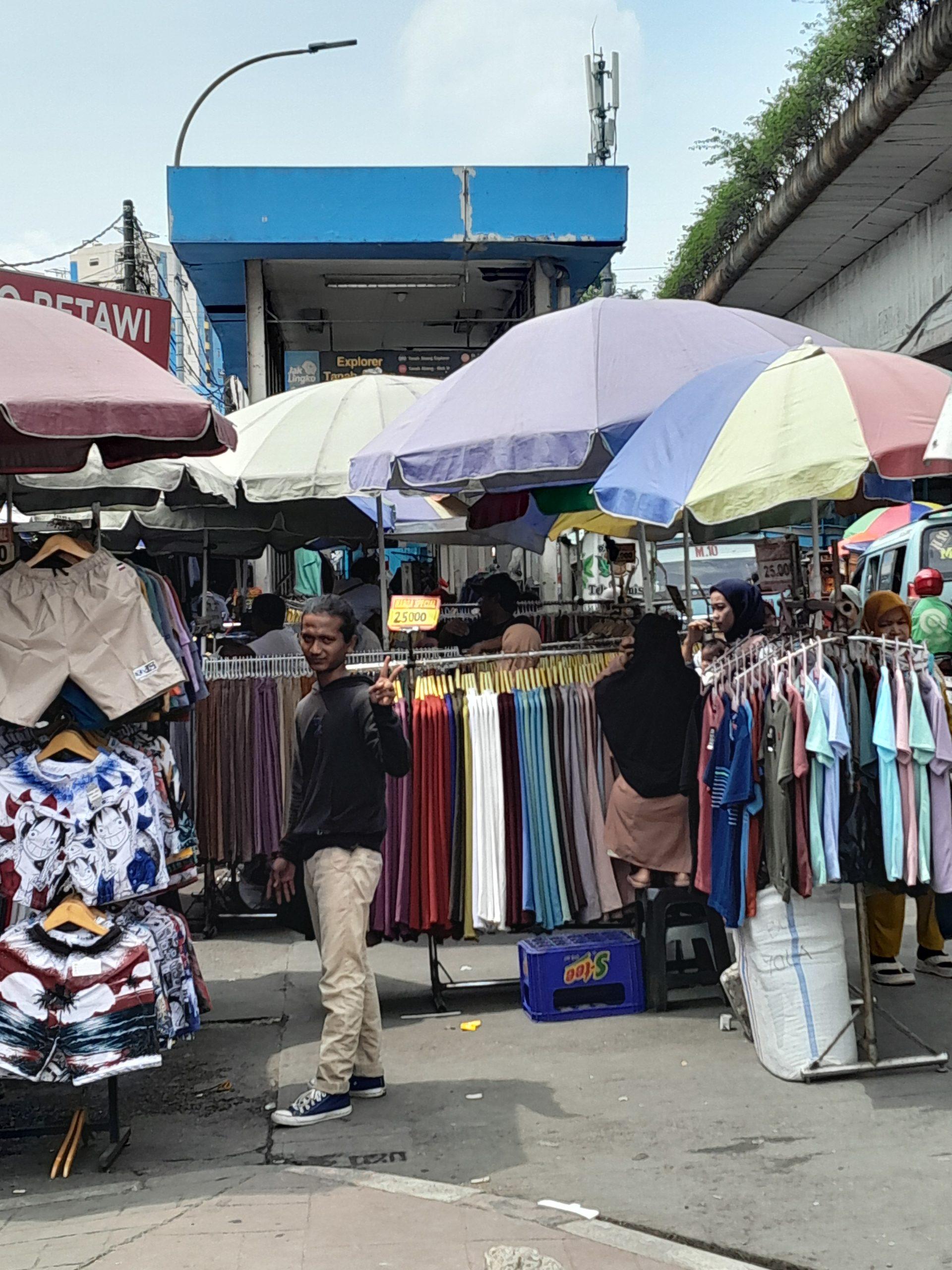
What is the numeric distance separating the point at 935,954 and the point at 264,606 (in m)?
4.95

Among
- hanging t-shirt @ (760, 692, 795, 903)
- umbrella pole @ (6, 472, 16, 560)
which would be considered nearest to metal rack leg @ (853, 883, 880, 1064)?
hanging t-shirt @ (760, 692, 795, 903)

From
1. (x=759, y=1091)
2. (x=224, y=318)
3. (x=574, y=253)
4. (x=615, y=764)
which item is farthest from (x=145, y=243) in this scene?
(x=759, y=1091)

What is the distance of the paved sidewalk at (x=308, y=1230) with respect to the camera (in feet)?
13.1

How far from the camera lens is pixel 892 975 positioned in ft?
22.2

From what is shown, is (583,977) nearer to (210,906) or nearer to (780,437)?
(780,437)

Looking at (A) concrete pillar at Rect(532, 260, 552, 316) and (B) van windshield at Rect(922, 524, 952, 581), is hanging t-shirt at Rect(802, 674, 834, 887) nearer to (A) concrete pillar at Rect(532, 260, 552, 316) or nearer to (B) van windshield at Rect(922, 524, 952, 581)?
(B) van windshield at Rect(922, 524, 952, 581)

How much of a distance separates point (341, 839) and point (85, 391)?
2.02 metres

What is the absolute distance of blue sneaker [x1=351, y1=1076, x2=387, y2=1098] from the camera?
18.1 feet

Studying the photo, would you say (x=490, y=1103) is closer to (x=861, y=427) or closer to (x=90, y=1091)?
(x=90, y=1091)

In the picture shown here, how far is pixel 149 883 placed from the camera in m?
5.17

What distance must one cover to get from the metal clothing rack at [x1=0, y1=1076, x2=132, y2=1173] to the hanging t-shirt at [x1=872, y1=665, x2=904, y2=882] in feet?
10.3

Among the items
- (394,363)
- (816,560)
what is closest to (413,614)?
(816,560)

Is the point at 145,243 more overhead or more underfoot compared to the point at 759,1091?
more overhead

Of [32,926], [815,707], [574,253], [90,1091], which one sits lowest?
[90,1091]
